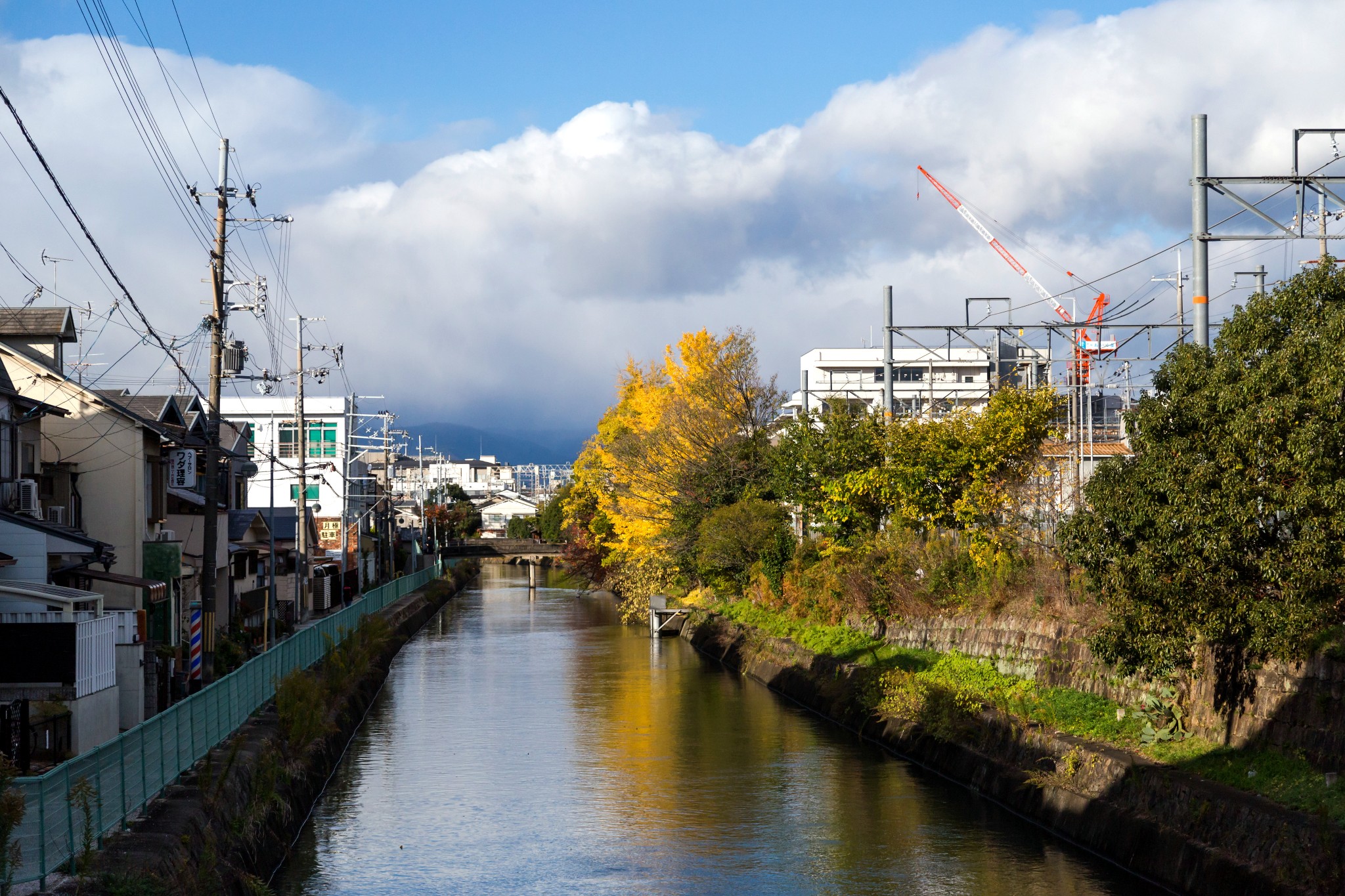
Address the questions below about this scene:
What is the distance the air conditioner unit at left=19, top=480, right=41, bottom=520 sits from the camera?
82.5ft

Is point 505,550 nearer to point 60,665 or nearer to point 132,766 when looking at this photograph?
point 60,665

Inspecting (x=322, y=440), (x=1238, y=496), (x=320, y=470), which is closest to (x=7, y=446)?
(x=1238, y=496)

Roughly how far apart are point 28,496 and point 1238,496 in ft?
72.2

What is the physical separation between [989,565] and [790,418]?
55.2ft

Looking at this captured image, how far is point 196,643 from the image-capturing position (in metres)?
26.4

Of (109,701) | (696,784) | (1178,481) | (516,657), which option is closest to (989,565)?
(696,784)

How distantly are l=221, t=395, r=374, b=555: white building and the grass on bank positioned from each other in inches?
1462

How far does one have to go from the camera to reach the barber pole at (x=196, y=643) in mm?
25719

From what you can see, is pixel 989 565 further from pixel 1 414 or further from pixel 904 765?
pixel 1 414

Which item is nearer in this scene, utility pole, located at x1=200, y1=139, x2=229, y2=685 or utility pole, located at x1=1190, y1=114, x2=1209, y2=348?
utility pole, located at x1=1190, y1=114, x2=1209, y2=348

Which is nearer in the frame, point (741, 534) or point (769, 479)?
point (741, 534)

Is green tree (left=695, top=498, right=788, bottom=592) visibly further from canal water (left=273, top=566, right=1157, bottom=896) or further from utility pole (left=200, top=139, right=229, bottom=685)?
utility pole (left=200, top=139, right=229, bottom=685)

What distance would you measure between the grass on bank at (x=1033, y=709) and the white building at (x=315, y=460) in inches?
1462

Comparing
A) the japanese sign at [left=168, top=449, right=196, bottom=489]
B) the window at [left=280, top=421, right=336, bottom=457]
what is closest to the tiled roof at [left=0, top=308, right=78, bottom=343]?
the japanese sign at [left=168, top=449, right=196, bottom=489]
